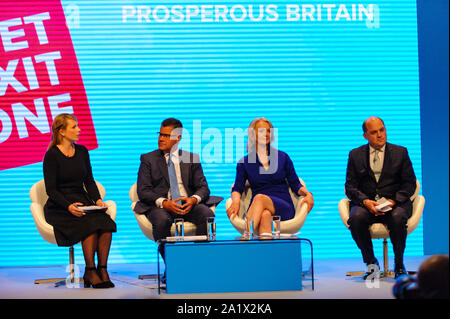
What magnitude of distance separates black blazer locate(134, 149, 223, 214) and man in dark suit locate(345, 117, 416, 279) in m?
1.21

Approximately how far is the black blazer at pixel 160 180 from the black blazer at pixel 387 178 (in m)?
1.19

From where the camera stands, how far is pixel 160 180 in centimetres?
559

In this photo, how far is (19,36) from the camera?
664cm

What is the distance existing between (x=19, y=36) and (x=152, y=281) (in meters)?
3.01

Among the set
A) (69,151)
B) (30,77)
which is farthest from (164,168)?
(30,77)

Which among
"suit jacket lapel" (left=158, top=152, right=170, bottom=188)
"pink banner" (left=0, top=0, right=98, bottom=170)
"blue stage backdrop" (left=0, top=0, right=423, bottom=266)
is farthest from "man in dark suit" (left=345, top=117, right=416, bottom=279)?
"pink banner" (left=0, top=0, right=98, bottom=170)

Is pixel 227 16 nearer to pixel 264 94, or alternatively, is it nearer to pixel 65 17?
pixel 264 94

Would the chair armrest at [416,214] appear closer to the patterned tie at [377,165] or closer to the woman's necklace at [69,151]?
the patterned tie at [377,165]

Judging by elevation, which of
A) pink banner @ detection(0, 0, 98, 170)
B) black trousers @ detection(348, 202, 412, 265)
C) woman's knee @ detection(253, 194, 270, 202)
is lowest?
black trousers @ detection(348, 202, 412, 265)

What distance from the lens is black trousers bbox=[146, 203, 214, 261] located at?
5.21 meters

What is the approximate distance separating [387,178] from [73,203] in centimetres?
255

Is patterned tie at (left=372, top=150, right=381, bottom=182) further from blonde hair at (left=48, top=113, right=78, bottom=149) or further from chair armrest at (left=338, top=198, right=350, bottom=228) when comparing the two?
blonde hair at (left=48, top=113, right=78, bottom=149)

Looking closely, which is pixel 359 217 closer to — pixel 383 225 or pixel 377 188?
pixel 383 225
